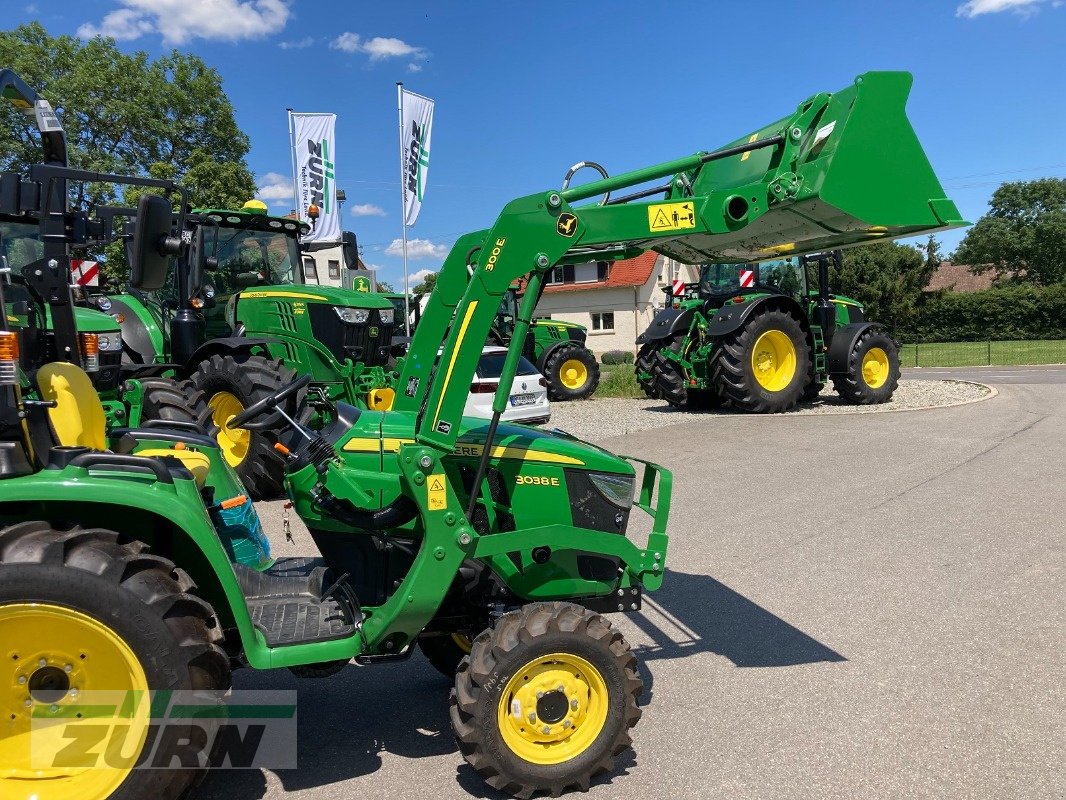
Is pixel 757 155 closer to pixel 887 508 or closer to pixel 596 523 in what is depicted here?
pixel 596 523

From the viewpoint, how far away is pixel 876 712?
11.5ft

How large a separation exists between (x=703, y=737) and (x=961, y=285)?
6462 centimetres

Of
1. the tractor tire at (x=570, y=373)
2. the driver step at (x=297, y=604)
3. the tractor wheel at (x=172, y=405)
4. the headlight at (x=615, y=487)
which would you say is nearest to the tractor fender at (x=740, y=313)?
the tractor tire at (x=570, y=373)

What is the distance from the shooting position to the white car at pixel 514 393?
1126 centimetres

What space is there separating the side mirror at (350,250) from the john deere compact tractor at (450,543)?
6.30 m

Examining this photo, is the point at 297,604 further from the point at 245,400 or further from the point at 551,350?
the point at 551,350

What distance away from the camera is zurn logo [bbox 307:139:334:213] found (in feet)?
61.5

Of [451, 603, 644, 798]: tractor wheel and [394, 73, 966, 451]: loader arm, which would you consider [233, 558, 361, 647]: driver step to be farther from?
[394, 73, 966, 451]: loader arm

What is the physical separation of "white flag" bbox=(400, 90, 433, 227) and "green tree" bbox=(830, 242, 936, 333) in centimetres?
2631

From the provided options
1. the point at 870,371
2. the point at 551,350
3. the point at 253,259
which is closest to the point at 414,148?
the point at 551,350

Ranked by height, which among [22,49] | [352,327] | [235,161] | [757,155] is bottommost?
[352,327]

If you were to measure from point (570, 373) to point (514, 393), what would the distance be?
17.5 feet

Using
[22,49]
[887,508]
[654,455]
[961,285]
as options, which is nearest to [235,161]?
[22,49]

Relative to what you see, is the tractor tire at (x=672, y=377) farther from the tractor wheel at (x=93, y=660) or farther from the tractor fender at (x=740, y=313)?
the tractor wheel at (x=93, y=660)
